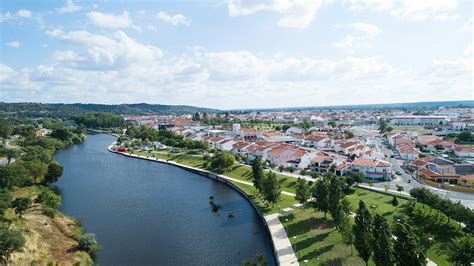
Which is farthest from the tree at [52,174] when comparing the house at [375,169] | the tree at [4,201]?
the house at [375,169]

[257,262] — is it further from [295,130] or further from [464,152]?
[295,130]

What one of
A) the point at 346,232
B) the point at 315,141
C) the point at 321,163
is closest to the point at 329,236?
the point at 346,232

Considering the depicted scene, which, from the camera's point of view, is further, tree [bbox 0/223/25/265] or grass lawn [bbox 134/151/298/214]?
grass lawn [bbox 134/151/298/214]

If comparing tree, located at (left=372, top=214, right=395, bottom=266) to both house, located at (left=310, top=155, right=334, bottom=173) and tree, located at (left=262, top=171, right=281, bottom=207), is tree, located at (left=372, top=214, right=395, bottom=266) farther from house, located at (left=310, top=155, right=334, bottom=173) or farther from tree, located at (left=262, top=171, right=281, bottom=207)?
house, located at (left=310, top=155, right=334, bottom=173)

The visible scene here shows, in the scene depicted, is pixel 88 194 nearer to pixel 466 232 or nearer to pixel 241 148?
pixel 241 148

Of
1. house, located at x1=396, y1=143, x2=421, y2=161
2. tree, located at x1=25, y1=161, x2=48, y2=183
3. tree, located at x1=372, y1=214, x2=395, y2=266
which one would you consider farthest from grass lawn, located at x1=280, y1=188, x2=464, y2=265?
tree, located at x1=25, y1=161, x2=48, y2=183

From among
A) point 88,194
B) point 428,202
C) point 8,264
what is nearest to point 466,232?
point 428,202
